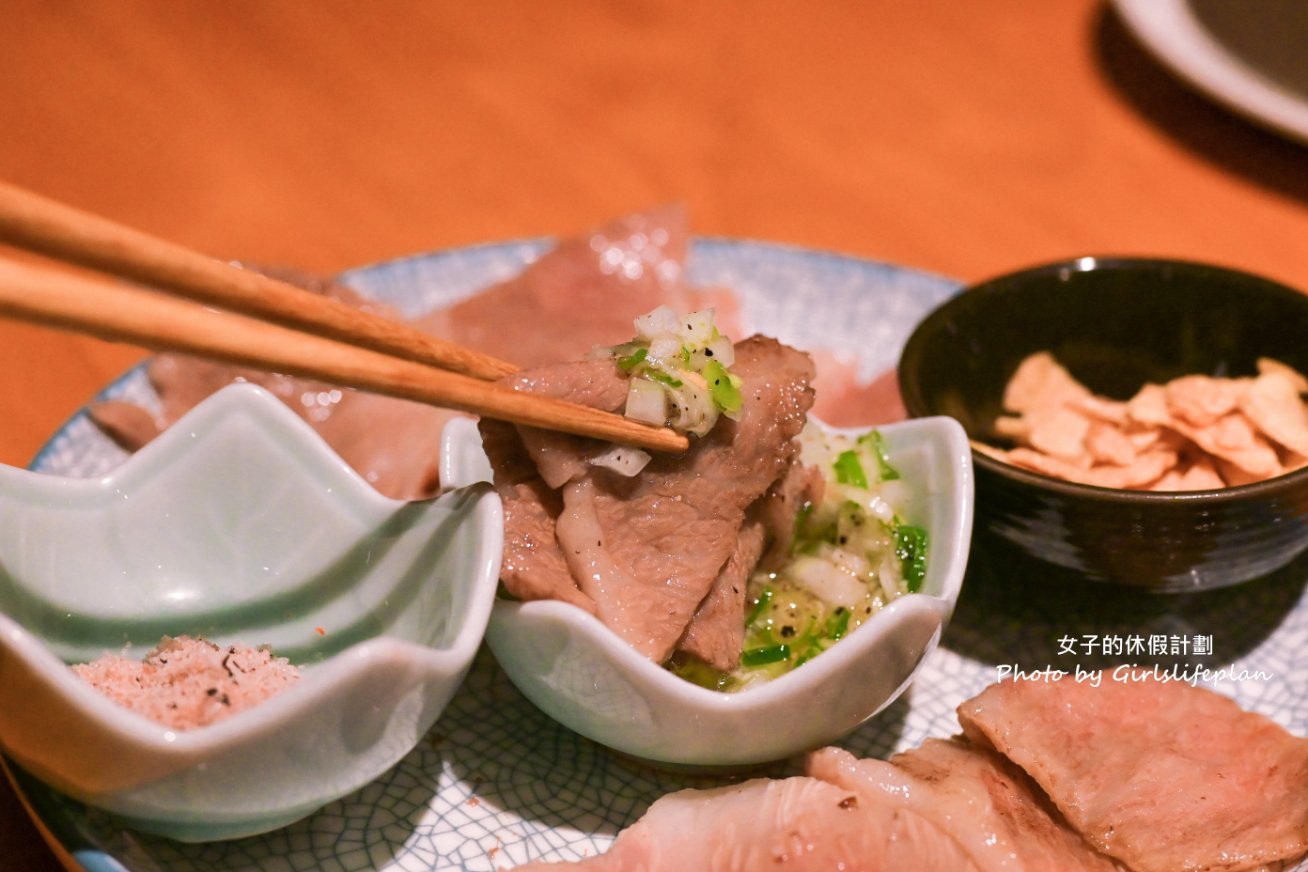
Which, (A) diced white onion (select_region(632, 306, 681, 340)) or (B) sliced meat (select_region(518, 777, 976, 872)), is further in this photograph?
(A) diced white onion (select_region(632, 306, 681, 340))

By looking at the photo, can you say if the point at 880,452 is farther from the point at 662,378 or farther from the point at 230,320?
the point at 230,320

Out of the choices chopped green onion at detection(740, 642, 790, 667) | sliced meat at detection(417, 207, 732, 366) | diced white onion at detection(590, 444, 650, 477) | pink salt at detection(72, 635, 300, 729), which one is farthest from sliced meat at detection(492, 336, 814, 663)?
sliced meat at detection(417, 207, 732, 366)

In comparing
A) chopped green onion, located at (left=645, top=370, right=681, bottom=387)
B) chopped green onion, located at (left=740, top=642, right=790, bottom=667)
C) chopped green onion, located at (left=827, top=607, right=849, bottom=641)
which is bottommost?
chopped green onion, located at (left=740, top=642, right=790, bottom=667)

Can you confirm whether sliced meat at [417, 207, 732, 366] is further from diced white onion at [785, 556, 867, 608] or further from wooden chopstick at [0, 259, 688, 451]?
wooden chopstick at [0, 259, 688, 451]

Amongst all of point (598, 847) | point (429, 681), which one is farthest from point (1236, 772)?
point (429, 681)

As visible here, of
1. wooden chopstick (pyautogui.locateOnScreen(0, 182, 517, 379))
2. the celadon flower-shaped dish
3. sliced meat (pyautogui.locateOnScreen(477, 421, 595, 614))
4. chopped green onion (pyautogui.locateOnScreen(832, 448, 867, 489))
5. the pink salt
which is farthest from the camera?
chopped green onion (pyautogui.locateOnScreen(832, 448, 867, 489))

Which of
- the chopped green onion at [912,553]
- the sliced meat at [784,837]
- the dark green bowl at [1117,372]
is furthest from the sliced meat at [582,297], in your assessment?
the sliced meat at [784,837]

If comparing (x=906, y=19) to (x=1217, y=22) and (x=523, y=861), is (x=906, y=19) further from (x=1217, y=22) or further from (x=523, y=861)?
(x=523, y=861)

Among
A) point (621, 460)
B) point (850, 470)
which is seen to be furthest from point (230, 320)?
point (850, 470)
